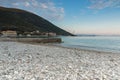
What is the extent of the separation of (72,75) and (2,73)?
3.27 metres

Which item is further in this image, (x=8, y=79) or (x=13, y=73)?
(x=13, y=73)

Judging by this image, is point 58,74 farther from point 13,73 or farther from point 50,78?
point 13,73

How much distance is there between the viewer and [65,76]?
26.1 ft

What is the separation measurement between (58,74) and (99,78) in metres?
1.94

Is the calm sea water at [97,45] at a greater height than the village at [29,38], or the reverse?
the village at [29,38]

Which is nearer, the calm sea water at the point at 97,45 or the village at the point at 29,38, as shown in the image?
the calm sea water at the point at 97,45

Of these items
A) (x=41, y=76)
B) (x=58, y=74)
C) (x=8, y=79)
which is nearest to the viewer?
(x=8, y=79)

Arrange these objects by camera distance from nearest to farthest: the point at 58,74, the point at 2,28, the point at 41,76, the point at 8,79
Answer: the point at 8,79 → the point at 41,76 → the point at 58,74 → the point at 2,28

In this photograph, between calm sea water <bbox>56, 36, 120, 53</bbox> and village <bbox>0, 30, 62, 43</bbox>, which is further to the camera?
village <bbox>0, 30, 62, 43</bbox>

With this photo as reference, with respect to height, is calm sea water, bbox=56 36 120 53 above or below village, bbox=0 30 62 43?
below

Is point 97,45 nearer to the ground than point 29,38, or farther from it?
nearer to the ground

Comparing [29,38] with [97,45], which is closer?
[97,45]

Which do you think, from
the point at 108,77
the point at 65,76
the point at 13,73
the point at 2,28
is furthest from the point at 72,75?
the point at 2,28

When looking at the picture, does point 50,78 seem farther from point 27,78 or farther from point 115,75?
point 115,75
